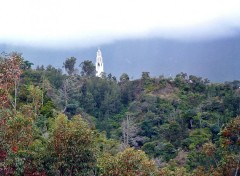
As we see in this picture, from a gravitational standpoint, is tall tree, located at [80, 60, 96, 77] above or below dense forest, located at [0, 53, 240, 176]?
above

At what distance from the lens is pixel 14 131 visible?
13875mm

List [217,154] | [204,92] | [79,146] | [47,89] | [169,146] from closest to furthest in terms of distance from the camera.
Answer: [79,146]
[217,154]
[169,146]
[47,89]
[204,92]

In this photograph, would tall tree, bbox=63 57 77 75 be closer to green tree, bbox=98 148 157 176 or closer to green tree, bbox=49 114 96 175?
green tree, bbox=49 114 96 175

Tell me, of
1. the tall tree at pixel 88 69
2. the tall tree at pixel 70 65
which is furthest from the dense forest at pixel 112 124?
the tall tree at pixel 88 69

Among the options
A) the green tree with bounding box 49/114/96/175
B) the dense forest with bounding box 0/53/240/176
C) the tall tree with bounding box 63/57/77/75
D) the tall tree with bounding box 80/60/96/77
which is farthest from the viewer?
the tall tree with bounding box 80/60/96/77

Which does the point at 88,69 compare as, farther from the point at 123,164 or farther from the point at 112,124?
the point at 123,164

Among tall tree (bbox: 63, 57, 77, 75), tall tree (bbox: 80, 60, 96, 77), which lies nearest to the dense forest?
tall tree (bbox: 63, 57, 77, 75)

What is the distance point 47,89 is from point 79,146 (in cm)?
2230

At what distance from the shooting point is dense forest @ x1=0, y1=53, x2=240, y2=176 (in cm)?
1355

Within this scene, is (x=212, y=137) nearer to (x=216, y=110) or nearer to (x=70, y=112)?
(x=216, y=110)

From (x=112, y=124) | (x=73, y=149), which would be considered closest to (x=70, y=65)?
(x=112, y=124)

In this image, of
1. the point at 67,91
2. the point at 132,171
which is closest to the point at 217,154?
the point at 132,171

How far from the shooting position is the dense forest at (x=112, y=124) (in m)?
13.5

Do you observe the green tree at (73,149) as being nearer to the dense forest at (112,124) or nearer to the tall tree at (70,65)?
the dense forest at (112,124)
